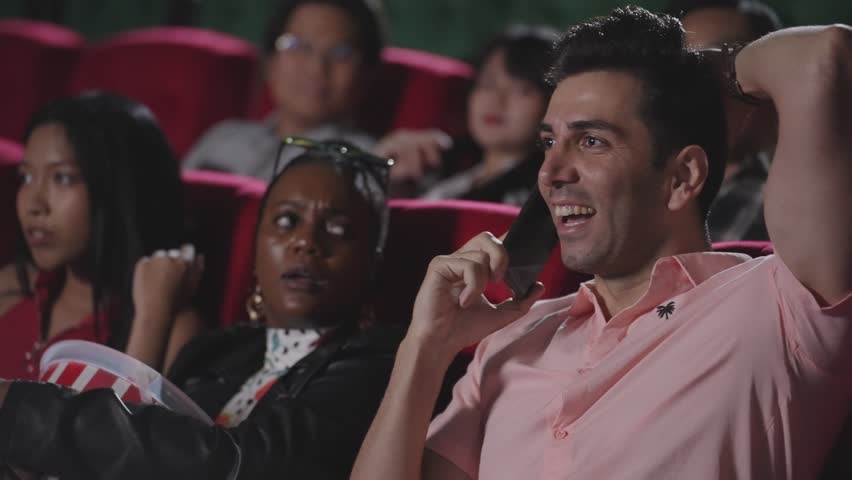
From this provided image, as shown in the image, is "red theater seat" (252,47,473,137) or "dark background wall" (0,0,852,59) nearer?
"dark background wall" (0,0,852,59)

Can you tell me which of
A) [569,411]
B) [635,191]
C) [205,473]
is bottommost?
[205,473]

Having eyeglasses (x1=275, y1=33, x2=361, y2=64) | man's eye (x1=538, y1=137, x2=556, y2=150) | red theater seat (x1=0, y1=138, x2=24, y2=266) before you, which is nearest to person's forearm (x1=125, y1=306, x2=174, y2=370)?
red theater seat (x1=0, y1=138, x2=24, y2=266)

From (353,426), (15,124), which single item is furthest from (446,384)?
(15,124)

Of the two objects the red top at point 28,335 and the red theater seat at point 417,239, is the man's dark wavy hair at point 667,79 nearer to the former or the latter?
the red theater seat at point 417,239

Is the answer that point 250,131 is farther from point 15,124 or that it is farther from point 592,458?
point 592,458

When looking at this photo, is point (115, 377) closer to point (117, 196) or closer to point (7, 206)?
point (117, 196)

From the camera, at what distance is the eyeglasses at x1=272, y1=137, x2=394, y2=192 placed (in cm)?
152

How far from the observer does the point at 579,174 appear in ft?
3.61

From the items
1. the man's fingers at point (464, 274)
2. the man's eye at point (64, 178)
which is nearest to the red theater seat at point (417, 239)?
the man's fingers at point (464, 274)

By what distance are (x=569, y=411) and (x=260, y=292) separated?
23.2 inches

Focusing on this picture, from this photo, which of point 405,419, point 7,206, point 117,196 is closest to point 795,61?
point 405,419

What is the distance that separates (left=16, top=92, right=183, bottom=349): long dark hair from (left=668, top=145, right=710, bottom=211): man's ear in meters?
0.83

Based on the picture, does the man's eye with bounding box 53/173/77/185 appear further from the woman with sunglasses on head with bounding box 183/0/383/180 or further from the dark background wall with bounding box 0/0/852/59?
the dark background wall with bounding box 0/0/852/59

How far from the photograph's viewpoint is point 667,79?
111 cm
